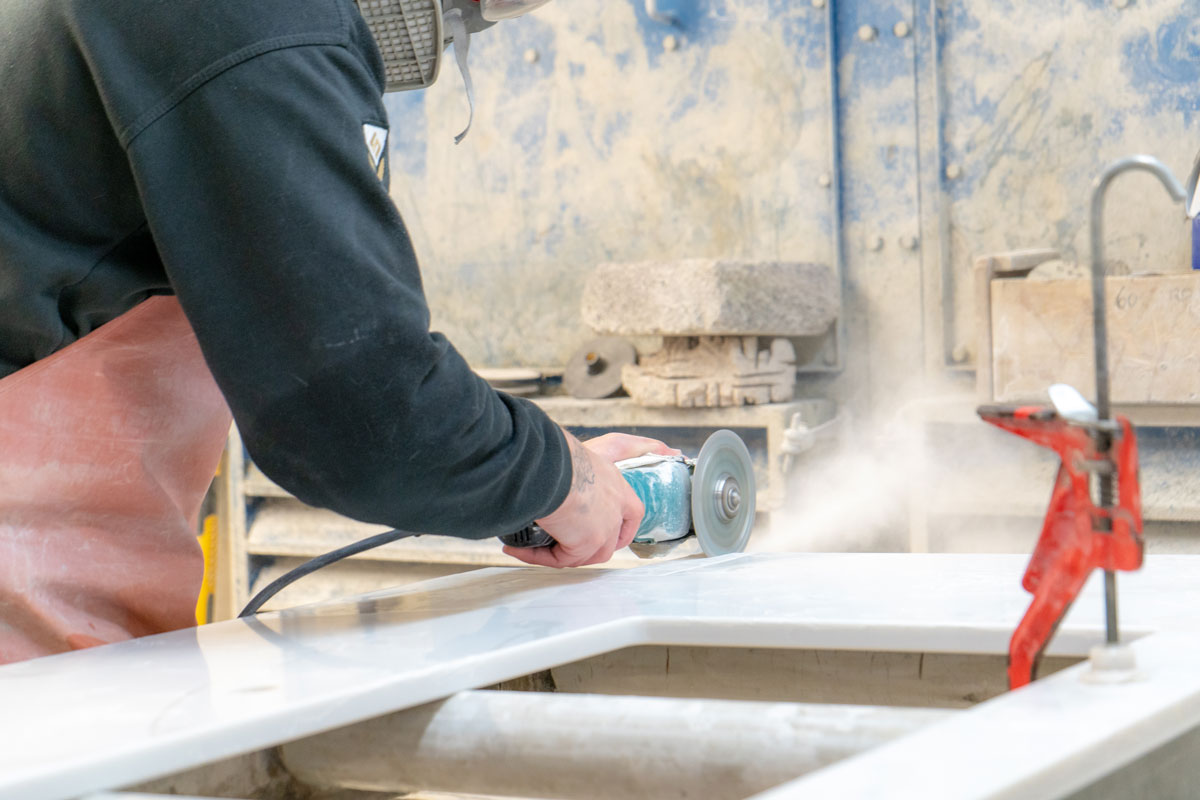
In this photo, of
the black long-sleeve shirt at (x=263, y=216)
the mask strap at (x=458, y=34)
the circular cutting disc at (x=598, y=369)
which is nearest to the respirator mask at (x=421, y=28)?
the mask strap at (x=458, y=34)

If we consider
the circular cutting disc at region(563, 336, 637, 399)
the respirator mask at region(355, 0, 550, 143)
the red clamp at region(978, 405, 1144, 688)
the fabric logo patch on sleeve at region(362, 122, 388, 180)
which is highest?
the respirator mask at region(355, 0, 550, 143)

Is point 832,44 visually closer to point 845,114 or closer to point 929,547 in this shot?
point 845,114

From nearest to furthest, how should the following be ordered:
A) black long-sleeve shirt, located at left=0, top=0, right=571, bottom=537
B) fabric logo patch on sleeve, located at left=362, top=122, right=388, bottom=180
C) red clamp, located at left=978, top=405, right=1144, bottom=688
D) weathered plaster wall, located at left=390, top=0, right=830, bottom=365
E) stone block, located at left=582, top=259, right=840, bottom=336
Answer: red clamp, located at left=978, top=405, right=1144, bottom=688, black long-sleeve shirt, located at left=0, top=0, right=571, bottom=537, fabric logo patch on sleeve, located at left=362, top=122, right=388, bottom=180, stone block, located at left=582, top=259, right=840, bottom=336, weathered plaster wall, located at left=390, top=0, right=830, bottom=365

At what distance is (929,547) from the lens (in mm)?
3971

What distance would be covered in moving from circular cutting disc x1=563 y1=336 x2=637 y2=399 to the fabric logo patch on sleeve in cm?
323

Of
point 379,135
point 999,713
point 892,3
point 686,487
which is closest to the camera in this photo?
point 999,713

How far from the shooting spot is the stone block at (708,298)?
389 cm

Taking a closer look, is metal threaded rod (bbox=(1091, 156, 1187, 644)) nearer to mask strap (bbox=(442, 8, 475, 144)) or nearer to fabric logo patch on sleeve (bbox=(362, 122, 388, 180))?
fabric logo patch on sleeve (bbox=(362, 122, 388, 180))

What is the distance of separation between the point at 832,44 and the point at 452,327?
2.02 metres

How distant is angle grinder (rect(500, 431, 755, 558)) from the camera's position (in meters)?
1.71

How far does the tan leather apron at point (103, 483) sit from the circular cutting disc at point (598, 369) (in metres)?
3.16

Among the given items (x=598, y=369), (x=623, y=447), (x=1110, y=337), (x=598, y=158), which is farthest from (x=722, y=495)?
(x=598, y=158)

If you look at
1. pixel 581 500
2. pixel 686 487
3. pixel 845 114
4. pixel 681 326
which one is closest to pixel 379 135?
pixel 581 500

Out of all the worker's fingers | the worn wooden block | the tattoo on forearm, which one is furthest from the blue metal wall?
the tattoo on forearm
